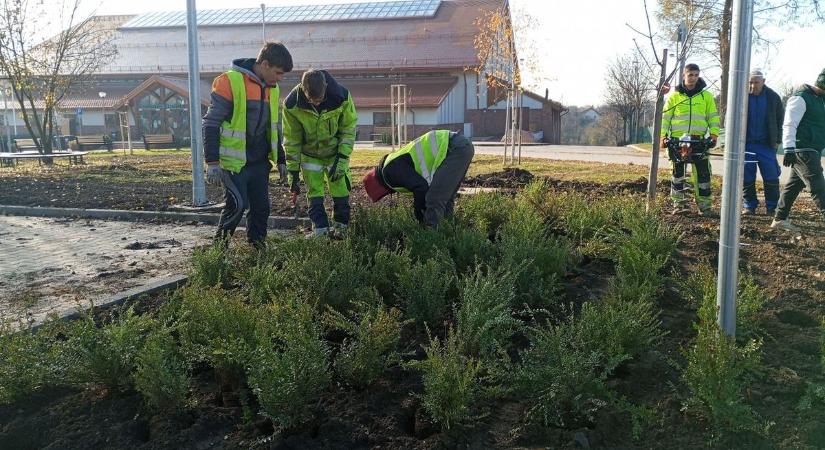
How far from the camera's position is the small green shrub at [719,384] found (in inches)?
101

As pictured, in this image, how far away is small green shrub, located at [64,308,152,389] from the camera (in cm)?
300

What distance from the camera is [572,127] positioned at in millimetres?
79500

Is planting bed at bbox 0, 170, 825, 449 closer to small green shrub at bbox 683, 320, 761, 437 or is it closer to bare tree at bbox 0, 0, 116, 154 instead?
small green shrub at bbox 683, 320, 761, 437

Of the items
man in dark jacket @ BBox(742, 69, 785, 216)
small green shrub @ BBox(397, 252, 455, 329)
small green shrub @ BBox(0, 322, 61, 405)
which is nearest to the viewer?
small green shrub @ BBox(0, 322, 61, 405)

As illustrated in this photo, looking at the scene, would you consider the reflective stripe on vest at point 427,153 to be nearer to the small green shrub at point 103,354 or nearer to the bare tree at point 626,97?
the small green shrub at point 103,354

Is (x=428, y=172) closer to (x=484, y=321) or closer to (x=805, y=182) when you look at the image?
(x=484, y=321)

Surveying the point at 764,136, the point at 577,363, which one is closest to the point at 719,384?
the point at 577,363

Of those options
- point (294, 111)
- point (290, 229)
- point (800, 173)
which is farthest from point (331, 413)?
point (800, 173)

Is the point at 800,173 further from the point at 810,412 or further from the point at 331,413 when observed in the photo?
the point at 331,413

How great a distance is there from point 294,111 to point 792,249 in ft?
14.6

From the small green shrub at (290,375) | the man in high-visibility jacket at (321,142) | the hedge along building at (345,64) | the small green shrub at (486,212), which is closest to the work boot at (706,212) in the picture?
the small green shrub at (486,212)

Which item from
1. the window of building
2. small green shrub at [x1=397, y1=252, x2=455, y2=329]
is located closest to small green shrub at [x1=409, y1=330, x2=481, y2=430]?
small green shrub at [x1=397, y1=252, x2=455, y2=329]

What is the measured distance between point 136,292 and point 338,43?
169 feet

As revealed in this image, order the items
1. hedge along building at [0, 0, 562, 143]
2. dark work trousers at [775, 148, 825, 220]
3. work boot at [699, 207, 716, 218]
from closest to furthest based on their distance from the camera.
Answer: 1. dark work trousers at [775, 148, 825, 220]
2. work boot at [699, 207, 716, 218]
3. hedge along building at [0, 0, 562, 143]
